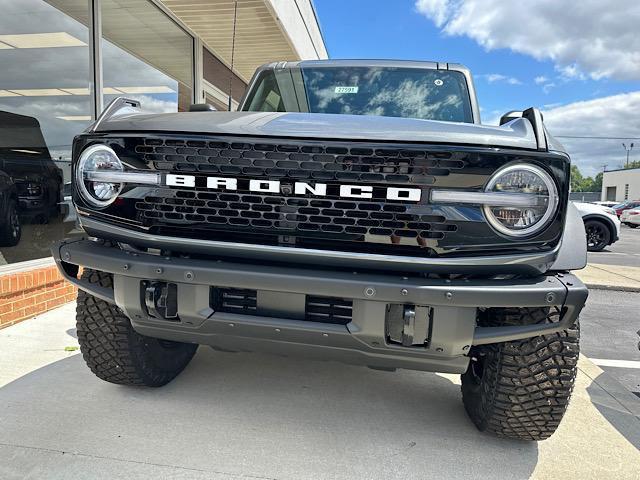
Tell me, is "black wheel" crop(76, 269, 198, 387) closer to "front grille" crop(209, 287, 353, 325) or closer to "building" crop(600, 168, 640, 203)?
"front grille" crop(209, 287, 353, 325)

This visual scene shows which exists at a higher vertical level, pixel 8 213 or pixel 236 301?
pixel 8 213

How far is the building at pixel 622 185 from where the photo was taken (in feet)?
199

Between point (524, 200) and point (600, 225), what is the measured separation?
39.6 ft

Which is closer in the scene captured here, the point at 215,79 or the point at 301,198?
the point at 301,198

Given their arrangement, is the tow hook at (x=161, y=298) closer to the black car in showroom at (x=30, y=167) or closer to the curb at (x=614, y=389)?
the curb at (x=614, y=389)

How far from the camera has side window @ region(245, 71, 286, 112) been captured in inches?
126

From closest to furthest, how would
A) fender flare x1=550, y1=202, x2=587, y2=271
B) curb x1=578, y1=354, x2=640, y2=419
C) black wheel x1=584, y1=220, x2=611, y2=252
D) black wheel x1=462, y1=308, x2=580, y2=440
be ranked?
fender flare x1=550, y1=202, x2=587, y2=271, black wheel x1=462, y1=308, x2=580, y2=440, curb x1=578, y1=354, x2=640, y2=419, black wheel x1=584, y1=220, x2=611, y2=252

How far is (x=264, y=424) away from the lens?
2.37 metres

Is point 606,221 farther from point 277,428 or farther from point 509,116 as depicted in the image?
point 277,428

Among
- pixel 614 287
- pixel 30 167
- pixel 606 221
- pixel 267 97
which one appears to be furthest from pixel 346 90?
pixel 606 221

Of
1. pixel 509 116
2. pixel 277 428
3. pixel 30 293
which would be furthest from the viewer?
pixel 30 293

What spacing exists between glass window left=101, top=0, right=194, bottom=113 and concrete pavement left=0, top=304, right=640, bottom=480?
3.84 metres

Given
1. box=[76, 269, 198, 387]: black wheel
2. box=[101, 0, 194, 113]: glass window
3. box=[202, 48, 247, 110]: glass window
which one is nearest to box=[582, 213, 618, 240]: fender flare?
box=[202, 48, 247, 110]: glass window

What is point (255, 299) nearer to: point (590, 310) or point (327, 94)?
point (327, 94)
